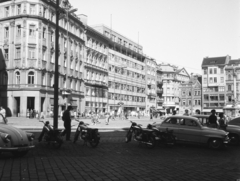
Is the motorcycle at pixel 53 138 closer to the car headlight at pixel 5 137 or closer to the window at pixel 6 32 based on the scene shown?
the car headlight at pixel 5 137

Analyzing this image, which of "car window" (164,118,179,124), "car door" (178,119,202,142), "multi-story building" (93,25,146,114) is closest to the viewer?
"car door" (178,119,202,142)

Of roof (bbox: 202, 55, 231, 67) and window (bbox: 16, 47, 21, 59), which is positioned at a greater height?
roof (bbox: 202, 55, 231, 67)

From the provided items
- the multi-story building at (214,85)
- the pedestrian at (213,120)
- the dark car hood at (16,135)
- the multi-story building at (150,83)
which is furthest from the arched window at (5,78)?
the multi-story building at (214,85)

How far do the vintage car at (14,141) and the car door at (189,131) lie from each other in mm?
7500

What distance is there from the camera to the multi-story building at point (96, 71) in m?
62.9

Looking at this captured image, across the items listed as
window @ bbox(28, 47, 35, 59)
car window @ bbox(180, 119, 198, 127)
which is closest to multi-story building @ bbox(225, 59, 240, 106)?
Result: window @ bbox(28, 47, 35, 59)

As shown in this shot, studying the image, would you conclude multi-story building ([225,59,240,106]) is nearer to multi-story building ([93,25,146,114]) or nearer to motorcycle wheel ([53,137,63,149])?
multi-story building ([93,25,146,114])

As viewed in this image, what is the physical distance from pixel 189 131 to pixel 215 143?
1305 millimetres

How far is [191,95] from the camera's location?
98000 millimetres

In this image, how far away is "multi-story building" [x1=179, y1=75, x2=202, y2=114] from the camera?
97562 mm

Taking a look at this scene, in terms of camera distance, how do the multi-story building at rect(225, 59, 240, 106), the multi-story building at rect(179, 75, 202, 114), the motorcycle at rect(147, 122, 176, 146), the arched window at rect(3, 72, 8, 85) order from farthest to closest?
the multi-story building at rect(179, 75, 202, 114), the multi-story building at rect(225, 59, 240, 106), the arched window at rect(3, 72, 8, 85), the motorcycle at rect(147, 122, 176, 146)

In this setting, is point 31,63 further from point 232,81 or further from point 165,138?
point 232,81

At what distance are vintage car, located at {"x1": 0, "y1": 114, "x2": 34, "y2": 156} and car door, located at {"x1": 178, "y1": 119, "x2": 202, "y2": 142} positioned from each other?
295 inches

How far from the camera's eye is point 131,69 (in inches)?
3344
